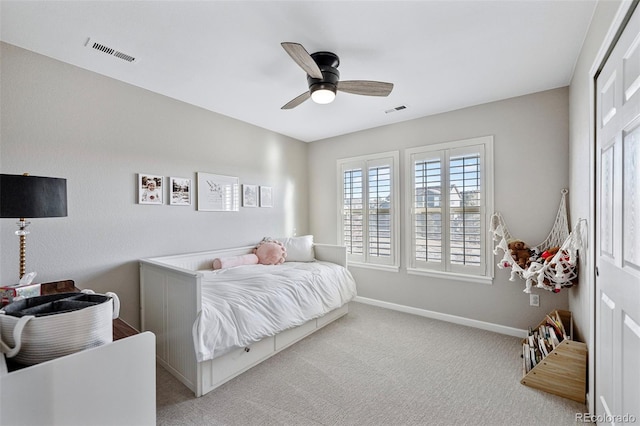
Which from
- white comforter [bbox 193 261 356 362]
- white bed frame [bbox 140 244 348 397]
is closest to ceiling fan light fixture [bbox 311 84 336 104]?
white bed frame [bbox 140 244 348 397]

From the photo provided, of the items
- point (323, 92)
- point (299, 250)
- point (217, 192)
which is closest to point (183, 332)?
point (217, 192)

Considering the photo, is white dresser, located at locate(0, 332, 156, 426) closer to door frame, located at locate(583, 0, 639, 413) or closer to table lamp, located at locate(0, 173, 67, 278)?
table lamp, located at locate(0, 173, 67, 278)

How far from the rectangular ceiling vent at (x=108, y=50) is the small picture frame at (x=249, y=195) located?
1815 millimetres

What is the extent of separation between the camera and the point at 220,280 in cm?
275

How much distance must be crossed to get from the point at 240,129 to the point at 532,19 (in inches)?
120

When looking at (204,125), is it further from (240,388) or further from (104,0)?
(240,388)

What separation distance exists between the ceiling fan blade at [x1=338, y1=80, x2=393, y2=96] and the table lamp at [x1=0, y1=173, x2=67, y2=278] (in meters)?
1.98

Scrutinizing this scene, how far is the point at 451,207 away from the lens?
3.39 m

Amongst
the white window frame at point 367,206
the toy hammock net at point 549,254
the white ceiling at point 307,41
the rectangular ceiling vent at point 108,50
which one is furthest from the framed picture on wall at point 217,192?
the toy hammock net at point 549,254

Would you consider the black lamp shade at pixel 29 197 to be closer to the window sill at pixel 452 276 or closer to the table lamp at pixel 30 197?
the table lamp at pixel 30 197

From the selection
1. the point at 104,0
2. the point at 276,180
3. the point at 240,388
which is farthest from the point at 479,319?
the point at 104,0

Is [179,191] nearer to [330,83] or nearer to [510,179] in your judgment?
[330,83]

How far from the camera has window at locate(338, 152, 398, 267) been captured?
152 inches

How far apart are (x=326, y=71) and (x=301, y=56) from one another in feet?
1.58
